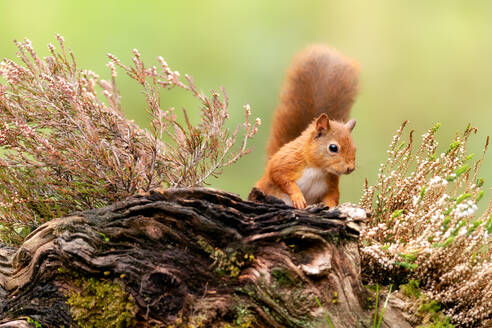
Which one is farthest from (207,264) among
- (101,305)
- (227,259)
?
(101,305)

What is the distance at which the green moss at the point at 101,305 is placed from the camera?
1342 mm

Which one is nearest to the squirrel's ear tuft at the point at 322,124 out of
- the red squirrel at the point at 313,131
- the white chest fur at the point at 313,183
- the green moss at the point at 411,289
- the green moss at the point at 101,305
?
the red squirrel at the point at 313,131

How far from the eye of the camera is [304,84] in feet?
6.86

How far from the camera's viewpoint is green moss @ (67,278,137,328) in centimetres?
134

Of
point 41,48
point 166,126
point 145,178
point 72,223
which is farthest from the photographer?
point 41,48

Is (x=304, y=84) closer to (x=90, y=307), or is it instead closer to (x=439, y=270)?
(x=439, y=270)

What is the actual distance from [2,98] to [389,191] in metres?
1.33

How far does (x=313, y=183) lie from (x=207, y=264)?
24.6 inches

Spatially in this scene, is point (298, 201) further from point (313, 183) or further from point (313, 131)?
point (313, 131)

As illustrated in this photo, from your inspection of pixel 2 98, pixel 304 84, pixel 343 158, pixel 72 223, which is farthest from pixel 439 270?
pixel 2 98

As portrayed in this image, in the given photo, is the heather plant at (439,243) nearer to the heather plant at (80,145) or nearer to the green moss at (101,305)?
the heather plant at (80,145)

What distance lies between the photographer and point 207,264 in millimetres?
1372

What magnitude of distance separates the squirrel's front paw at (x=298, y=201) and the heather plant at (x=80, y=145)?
241 mm

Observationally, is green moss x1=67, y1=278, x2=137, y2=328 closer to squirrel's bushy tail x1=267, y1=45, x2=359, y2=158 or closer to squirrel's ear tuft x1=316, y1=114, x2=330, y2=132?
squirrel's ear tuft x1=316, y1=114, x2=330, y2=132
